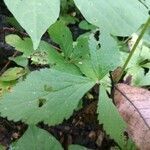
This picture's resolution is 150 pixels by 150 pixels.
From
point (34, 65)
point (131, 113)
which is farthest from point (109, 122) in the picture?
point (34, 65)

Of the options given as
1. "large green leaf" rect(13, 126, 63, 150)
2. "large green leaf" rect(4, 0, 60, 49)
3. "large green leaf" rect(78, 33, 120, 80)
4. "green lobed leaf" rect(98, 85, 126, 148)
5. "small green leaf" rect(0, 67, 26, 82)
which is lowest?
"large green leaf" rect(13, 126, 63, 150)

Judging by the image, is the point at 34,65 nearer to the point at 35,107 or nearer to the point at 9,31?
the point at 9,31

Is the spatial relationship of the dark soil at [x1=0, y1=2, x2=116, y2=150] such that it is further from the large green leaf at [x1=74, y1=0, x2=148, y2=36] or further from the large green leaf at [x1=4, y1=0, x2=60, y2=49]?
the large green leaf at [x1=4, y1=0, x2=60, y2=49]

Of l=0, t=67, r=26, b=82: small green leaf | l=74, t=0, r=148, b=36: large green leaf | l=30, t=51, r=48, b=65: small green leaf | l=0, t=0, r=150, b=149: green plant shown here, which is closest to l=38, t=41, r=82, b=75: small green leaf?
l=0, t=0, r=150, b=149: green plant

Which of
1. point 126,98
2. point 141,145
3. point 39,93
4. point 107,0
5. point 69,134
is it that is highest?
point 107,0

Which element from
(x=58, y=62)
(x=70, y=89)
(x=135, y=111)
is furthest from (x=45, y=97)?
(x=135, y=111)

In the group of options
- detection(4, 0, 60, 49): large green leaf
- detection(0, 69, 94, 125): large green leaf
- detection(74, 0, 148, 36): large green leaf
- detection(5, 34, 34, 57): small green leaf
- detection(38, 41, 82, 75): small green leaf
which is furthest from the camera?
detection(5, 34, 34, 57): small green leaf

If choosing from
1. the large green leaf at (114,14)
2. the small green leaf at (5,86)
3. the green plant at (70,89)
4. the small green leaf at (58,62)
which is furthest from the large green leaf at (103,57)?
the small green leaf at (5,86)
